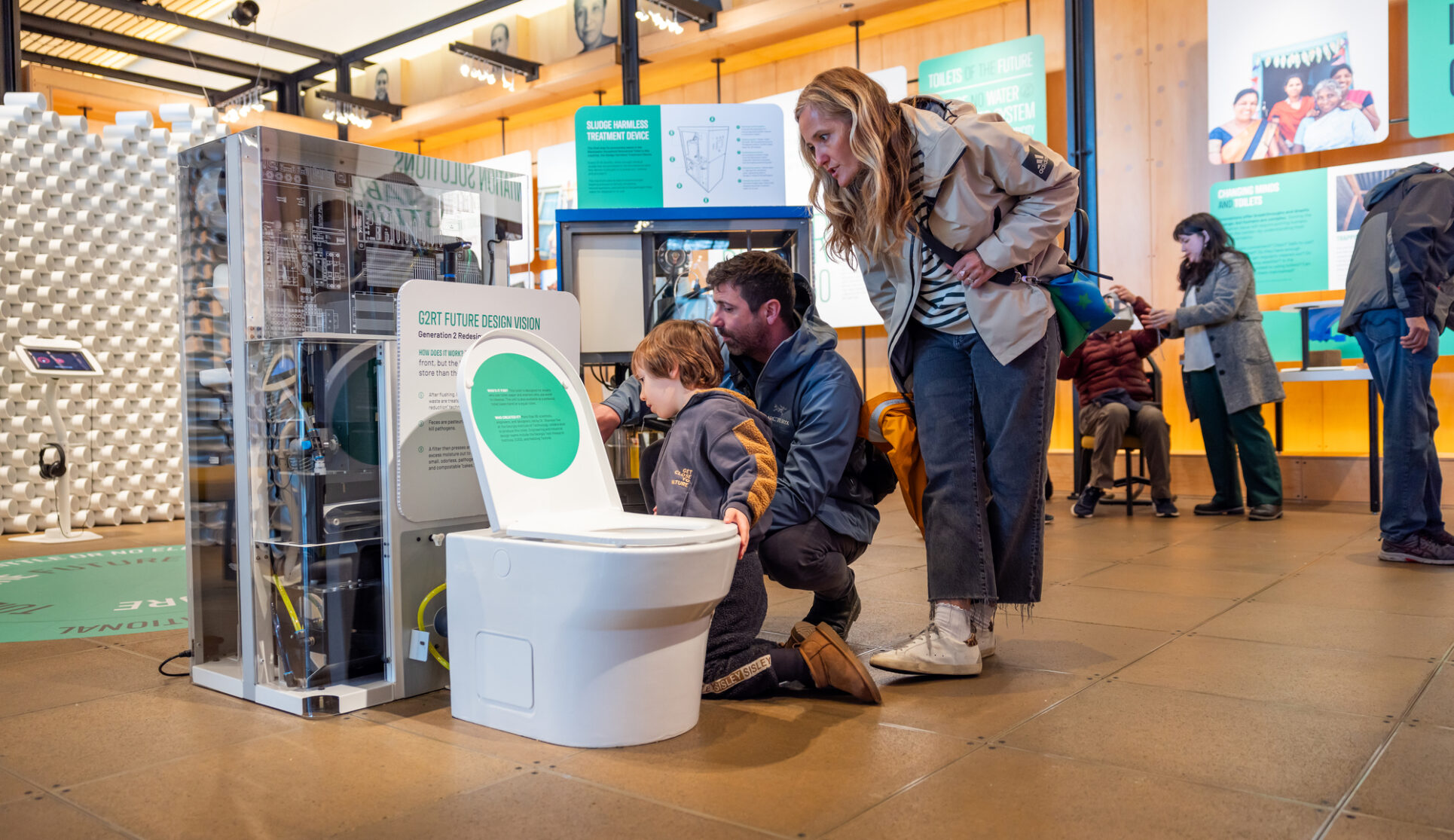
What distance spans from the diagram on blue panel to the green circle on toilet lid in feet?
5.36

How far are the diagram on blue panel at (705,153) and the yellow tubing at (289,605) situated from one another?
214cm

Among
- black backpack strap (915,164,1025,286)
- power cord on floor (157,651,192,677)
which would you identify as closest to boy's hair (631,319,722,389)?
black backpack strap (915,164,1025,286)

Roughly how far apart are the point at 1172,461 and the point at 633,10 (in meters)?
4.96

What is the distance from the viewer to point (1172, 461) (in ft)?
21.1

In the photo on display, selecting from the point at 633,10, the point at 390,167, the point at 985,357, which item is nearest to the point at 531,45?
the point at 633,10

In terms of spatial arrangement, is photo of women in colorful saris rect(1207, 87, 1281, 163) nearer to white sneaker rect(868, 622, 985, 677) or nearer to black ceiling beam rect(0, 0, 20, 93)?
white sneaker rect(868, 622, 985, 677)

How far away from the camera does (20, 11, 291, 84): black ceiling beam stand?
985 centimetres

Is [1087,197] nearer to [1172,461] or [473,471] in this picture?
[1172,461]

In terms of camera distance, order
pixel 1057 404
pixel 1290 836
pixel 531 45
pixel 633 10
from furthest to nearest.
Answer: pixel 531 45, pixel 633 10, pixel 1057 404, pixel 1290 836

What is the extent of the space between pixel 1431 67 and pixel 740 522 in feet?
18.6

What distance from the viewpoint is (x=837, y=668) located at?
215 centimetres

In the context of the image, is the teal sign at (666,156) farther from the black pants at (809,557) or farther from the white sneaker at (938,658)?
the white sneaker at (938,658)

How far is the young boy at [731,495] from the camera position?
7.09 feet

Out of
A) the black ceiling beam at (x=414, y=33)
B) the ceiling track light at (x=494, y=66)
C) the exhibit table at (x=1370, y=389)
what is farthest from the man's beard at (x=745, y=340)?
the black ceiling beam at (x=414, y=33)
